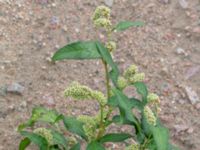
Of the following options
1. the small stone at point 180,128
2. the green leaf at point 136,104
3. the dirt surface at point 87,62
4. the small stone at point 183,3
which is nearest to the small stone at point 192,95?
the dirt surface at point 87,62

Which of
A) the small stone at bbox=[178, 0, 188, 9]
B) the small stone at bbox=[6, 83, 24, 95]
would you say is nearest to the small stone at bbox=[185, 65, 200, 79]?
the small stone at bbox=[178, 0, 188, 9]

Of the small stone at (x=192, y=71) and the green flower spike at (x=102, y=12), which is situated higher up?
the green flower spike at (x=102, y=12)

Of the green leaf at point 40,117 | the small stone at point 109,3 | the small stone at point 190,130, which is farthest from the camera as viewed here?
the small stone at point 109,3

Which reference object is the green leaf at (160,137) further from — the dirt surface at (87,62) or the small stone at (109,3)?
the small stone at (109,3)

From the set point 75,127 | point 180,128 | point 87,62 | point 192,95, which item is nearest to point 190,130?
point 180,128

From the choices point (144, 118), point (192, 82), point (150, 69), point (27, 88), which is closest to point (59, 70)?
point (27, 88)

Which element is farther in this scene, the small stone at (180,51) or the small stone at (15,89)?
the small stone at (180,51)

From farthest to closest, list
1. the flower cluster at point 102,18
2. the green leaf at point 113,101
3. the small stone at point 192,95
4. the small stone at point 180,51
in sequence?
the small stone at point 180,51 < the small stone at point 192,95 < the green leaf at point 113,101 < the flower cluster at point 102,18

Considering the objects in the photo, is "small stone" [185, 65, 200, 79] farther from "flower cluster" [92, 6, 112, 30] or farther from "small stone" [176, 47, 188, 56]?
"flower cluster" [92, 6, 112, 30]
